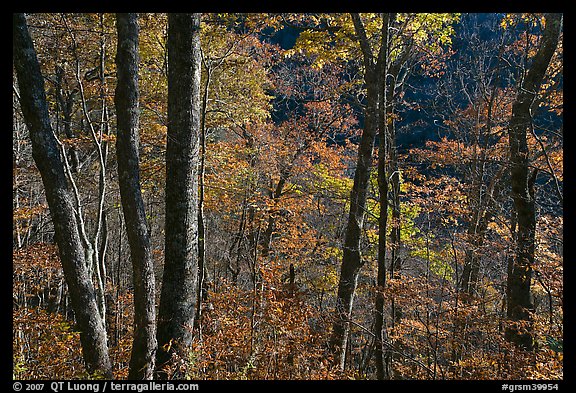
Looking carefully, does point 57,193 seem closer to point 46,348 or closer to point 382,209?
point 46,348

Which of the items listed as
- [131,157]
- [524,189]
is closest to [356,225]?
[524,189]

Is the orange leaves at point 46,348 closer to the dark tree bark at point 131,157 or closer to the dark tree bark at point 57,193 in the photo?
the dark tree bark at point 57,193

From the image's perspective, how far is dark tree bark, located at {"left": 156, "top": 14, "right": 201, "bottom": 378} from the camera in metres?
4.61

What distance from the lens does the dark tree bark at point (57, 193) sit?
457 centimetres

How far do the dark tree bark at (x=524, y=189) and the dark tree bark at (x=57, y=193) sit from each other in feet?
22.2

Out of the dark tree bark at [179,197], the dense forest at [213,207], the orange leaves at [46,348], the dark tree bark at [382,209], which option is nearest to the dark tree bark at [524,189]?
the dense forest at [213,207]

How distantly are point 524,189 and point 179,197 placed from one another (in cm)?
644

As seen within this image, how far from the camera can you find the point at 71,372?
587 cm

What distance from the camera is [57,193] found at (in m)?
4.91

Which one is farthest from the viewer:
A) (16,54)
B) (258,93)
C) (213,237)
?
(213,237)

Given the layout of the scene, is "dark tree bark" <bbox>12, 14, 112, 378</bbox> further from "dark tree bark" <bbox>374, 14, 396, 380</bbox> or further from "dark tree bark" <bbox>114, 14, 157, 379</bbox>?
"dark tree bark" <bbox>374, 14, 396, 380</bbox>
